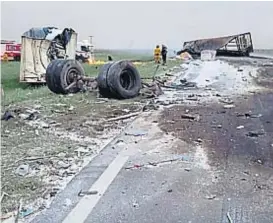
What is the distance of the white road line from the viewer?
3.41m

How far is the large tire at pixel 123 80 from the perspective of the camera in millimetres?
9711

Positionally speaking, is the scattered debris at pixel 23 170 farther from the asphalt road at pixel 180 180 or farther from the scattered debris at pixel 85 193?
the scattered debris at pixel 85 193

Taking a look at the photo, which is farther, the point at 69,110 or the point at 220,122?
the point at 69,110

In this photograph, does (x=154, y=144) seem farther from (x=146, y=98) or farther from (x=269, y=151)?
(x=146, y=98)

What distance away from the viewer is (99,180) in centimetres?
427

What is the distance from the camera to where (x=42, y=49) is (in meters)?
17.3

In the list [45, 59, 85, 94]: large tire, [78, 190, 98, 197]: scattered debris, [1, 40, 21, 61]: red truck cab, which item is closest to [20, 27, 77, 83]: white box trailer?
[45, 59, 85, 94]: large tire

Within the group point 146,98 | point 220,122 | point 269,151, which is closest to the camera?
point 269,151

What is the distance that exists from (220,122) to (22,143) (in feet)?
10.1

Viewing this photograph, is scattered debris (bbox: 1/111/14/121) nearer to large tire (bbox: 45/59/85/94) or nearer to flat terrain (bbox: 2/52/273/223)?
flat terrain (bbox: 2/52/273/223)

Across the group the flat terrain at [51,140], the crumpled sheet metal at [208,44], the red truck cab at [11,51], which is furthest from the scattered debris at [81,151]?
the red truck cab at [11,51]

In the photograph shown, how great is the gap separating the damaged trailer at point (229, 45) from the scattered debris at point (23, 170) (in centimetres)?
2949

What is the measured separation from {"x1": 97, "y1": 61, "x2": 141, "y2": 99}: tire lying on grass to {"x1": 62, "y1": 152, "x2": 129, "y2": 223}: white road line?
4.67m

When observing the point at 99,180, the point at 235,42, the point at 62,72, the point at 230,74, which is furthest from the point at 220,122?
the point at 235,42
